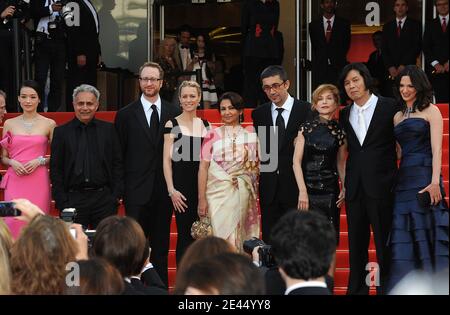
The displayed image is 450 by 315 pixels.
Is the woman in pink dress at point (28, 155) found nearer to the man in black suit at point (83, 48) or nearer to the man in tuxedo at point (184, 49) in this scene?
the man in black suit at point (83, 48)

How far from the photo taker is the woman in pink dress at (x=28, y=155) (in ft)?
23.7

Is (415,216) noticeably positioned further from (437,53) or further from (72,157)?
(437,53)

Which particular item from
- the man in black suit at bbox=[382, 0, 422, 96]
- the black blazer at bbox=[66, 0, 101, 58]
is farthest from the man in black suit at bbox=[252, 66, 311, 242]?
the black blazer at bbox=[66, 0, 101, 58]

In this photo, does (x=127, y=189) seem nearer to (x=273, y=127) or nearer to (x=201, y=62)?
(x=273, y=127)

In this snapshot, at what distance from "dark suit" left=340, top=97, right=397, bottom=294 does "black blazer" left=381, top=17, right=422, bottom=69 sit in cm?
331

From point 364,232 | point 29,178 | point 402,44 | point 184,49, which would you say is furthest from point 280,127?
point 184,49

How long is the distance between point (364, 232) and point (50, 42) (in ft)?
15.6

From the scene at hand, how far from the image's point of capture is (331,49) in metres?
10.4

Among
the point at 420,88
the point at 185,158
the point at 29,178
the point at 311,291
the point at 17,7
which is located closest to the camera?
the point at 311,291

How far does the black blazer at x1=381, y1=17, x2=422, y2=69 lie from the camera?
952 cm

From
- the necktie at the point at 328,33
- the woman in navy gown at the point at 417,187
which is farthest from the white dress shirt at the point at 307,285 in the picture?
the necktie at the point at 328,33

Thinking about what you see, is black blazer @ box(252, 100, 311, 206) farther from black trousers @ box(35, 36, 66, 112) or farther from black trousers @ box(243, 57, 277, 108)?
black trousers @ box(35, 36, 66, 112)

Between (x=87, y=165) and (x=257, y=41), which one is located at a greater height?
(x=257, y=41)
